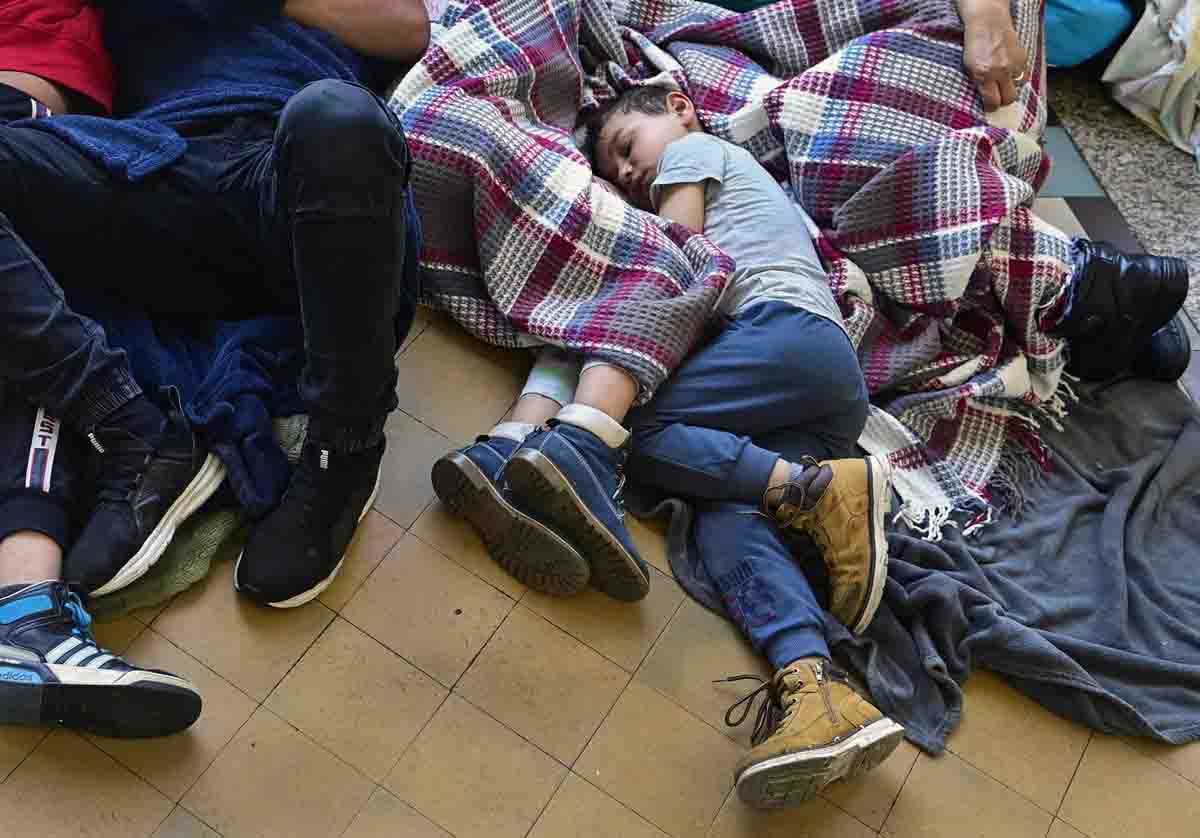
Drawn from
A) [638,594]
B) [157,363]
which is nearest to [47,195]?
[157,363]

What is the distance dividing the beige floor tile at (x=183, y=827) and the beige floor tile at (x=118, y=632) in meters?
0.19

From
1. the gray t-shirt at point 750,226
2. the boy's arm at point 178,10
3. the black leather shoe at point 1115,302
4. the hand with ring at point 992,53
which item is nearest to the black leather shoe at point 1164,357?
the black leather shoe at point 1115,302

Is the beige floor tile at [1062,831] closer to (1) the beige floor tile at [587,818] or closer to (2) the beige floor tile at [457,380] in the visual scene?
(1) the beige floor tile at [587,818]

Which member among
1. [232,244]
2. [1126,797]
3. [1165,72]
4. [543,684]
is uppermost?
[232,244]

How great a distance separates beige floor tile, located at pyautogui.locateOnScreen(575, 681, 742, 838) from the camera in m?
1.12

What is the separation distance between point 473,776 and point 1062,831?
646 mm

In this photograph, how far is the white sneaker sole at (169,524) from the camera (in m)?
1.13

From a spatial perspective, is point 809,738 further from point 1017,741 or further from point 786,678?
point 1017,741

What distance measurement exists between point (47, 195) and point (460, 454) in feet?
1.70

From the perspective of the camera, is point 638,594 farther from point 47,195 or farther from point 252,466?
point 47,195

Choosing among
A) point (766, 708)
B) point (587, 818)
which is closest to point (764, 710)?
point (766, 708)

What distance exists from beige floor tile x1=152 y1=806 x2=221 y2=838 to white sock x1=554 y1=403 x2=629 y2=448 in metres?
0.56

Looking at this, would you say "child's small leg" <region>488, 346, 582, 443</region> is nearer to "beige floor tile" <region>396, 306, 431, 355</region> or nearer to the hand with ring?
"beige floor tile" <region>396, 306, 431, 355</region>

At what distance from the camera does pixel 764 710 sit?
117cm
